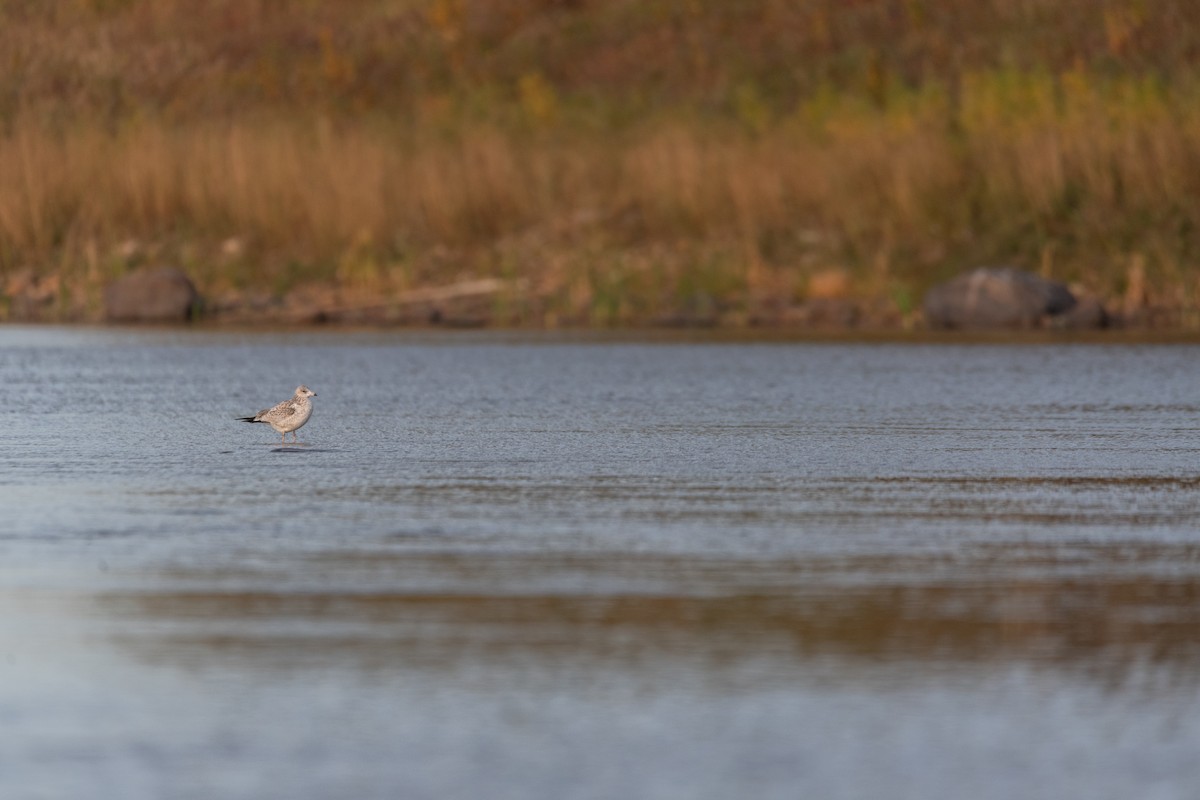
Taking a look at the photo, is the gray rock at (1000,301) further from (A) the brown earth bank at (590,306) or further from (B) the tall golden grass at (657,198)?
(B) the tall golden grass at (657,198)

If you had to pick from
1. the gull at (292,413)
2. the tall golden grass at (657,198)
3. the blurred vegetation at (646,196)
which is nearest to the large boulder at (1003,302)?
the blurred vegetation at (646,196)

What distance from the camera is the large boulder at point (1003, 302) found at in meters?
25.3

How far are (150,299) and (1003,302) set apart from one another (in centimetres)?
1028

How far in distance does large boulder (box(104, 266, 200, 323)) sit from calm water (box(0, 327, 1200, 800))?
14.1 meters

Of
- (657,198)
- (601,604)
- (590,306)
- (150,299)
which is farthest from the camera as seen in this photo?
(657,198)

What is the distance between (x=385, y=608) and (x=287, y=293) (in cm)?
2262

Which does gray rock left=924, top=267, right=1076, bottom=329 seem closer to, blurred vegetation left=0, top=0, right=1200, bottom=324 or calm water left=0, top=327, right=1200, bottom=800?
blurred vegetation left=0, top=0, right=1200, bottom=324

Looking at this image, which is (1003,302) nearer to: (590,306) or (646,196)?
(590,306)

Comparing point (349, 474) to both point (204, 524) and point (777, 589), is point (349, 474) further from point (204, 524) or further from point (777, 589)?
point (777, 589)

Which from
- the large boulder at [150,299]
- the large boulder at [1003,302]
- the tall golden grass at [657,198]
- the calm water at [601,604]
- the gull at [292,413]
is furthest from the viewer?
the large boulder at [150,299]

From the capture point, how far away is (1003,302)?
2534 centimetres

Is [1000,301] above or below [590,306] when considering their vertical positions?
below

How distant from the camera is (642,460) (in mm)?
11586

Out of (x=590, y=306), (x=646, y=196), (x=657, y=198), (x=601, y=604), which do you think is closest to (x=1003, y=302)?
(x=590, y=306)
